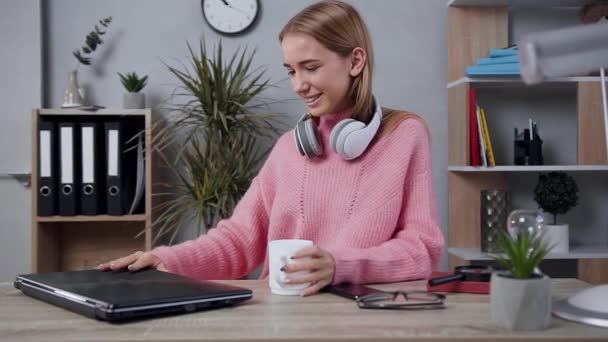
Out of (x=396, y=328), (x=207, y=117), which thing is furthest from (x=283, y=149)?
(x=207, y=117)

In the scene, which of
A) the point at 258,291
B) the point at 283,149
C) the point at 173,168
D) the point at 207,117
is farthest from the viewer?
the point at 173,168

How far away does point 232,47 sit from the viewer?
3.22 meters

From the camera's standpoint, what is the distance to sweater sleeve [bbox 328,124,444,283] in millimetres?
1257

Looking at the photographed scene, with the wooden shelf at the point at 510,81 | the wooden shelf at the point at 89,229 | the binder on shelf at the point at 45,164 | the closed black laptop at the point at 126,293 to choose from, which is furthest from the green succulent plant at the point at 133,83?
the closed black laptop at the point at 126,293

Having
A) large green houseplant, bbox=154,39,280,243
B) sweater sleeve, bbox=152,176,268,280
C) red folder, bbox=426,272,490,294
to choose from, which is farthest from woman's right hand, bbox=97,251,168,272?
large green houseplant, bbox=154,39,280,243

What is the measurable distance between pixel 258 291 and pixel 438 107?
2288mm

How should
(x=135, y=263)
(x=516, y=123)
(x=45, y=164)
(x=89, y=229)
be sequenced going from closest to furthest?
(x=135, y=263) → (x=45, y=164) → (x=89, y=229) → (x=516, y=123)

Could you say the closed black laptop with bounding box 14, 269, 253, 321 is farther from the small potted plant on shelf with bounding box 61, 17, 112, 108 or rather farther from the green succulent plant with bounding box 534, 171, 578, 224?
the green succulent plant with bounding box 534, 171, 578, 224

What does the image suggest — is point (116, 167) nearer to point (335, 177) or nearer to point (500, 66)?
point (335, 177)

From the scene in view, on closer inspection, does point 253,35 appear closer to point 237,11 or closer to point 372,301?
point 237,11

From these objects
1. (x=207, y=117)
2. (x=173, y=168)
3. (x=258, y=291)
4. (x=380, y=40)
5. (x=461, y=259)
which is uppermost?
(x=380, y=40)

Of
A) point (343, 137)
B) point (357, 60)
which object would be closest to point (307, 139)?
point (343, 137)

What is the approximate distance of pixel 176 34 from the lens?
127 inches

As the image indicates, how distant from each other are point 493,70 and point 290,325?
2243mm
